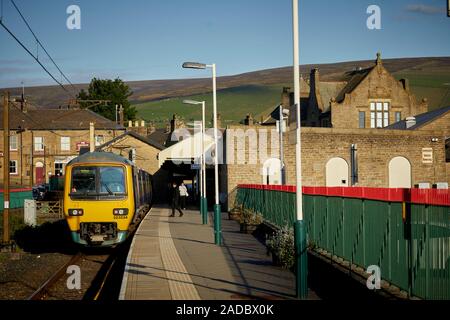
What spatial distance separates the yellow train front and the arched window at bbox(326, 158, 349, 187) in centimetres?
2308

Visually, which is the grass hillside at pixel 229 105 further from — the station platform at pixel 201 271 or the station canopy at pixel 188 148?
the station platform at pixel 201 271

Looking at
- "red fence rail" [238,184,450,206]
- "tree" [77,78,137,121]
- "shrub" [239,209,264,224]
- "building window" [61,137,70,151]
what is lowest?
"shrub" [239,209,264,224]

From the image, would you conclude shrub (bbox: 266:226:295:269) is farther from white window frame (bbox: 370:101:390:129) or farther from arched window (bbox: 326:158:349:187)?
white window frame (bbox: 370:101:390:129)

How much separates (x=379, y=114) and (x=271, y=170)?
28911mm

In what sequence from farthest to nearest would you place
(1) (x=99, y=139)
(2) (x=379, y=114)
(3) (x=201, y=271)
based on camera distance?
(1) (x=99, y=139)
(2) (x=379, y=114)
(3) (x=201, y=271)

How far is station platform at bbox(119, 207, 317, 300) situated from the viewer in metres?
11.7

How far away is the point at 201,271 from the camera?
14.6 meters

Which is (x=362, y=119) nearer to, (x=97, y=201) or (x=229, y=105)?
(x=97, y=201)

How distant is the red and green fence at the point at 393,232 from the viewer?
847 cm

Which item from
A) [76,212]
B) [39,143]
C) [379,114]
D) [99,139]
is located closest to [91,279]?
[76,212]

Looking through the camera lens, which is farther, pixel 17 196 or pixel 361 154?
pixel 17 196

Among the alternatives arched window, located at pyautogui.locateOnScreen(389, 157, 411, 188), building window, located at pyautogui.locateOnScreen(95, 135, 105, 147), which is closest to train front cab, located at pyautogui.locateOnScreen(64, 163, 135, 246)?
arched window, located at pyautogui.locateOnScreen(389, 157, 411, 188)

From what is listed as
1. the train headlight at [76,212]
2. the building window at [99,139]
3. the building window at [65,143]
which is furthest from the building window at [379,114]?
the train headlight at [76,212]
